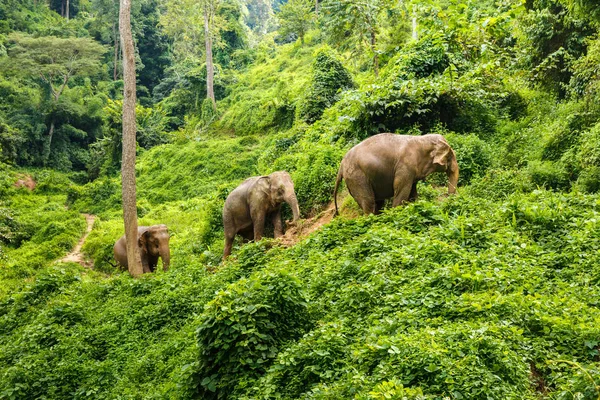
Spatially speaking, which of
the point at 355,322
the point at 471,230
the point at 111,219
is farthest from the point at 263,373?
the point at 111,219

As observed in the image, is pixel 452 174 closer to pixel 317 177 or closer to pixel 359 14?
pixel 317 177

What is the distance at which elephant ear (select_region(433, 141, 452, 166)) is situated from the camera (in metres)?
9.58

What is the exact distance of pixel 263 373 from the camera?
6152 mm

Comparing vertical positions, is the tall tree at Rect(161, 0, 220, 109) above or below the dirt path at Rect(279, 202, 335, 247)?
above

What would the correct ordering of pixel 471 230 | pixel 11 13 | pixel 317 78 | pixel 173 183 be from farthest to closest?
1. pixel 11 13
2. pixel 173 183
3. pixel 317 78
4. pixel 471 230

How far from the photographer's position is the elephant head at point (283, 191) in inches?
462

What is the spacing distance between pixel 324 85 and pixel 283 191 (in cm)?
859

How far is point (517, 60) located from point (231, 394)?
13.0 metres

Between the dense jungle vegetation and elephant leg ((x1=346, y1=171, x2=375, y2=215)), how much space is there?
860 mm

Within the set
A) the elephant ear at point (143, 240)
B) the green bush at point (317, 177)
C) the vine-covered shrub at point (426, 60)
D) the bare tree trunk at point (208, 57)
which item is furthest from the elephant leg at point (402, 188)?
the bare tree trunk at point (208, 57)

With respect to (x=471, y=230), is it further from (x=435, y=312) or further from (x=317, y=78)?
(x=317, y=78)

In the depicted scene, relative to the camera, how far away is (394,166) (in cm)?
975

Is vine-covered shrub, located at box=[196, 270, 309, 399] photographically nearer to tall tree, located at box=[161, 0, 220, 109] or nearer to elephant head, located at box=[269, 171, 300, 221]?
elephant head, located at box=[269, 171, 300, 221]

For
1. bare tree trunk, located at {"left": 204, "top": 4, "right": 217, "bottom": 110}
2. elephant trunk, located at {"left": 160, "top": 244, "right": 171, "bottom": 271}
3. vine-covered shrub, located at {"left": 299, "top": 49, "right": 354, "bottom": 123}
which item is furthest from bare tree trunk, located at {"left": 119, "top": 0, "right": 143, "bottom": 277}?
bare tree trunk, located at {"left": 204, "top": 4, "right": 217, "bottom": 110}
